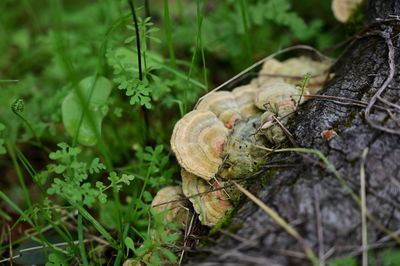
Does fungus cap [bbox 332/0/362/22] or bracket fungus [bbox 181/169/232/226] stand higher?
fungus cap [bbox 332/0/362/22]

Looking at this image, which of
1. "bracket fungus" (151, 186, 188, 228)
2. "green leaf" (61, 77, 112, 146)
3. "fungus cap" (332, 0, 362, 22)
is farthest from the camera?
"fungus cap" (332, 0, 362, 22)

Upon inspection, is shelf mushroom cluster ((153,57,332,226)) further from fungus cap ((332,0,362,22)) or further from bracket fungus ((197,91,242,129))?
fungus cap ((332,0,362,22))

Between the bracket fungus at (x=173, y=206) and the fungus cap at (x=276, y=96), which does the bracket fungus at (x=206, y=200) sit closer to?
the bracket fungus at (x=173, y=206)

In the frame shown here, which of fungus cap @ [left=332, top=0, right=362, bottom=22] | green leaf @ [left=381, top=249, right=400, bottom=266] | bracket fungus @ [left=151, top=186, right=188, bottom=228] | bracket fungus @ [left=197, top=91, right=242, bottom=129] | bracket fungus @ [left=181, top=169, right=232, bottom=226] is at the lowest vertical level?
bracket fungus @ [left=151, top=186, right=188, bottom=228]

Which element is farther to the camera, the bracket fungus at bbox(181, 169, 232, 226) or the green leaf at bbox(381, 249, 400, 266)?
the bracket fungus at bbox(181, 169, 232, 226)

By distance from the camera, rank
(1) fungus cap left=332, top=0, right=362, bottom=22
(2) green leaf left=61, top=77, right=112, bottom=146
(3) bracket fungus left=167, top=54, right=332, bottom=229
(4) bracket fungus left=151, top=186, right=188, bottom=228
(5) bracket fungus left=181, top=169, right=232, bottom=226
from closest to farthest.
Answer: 1. (5) bracket fungus left=181, top=169, right=232, bottom=226
2. (3) bracket fungus left=167, top=54, right=332, bottom=229
3. (4) bracket fungus left=151, top=186, right=188, bottom=228
4. (2) green leaf left=61, top=77, right=112, bottom=146
5. (1) fungus cap left=332, top=0, right=362, bottom=22

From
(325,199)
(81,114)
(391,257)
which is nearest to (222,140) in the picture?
(325,199)

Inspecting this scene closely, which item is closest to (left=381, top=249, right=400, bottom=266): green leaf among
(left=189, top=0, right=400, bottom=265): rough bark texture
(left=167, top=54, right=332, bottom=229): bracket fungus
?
(left=189, top=0, right=400, bottom=265): rough bark texture

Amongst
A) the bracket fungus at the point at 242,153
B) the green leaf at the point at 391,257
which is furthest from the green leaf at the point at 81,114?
the green leaf at the point at 391,257

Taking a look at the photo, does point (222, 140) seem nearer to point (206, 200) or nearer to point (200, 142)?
point (200, 142)
